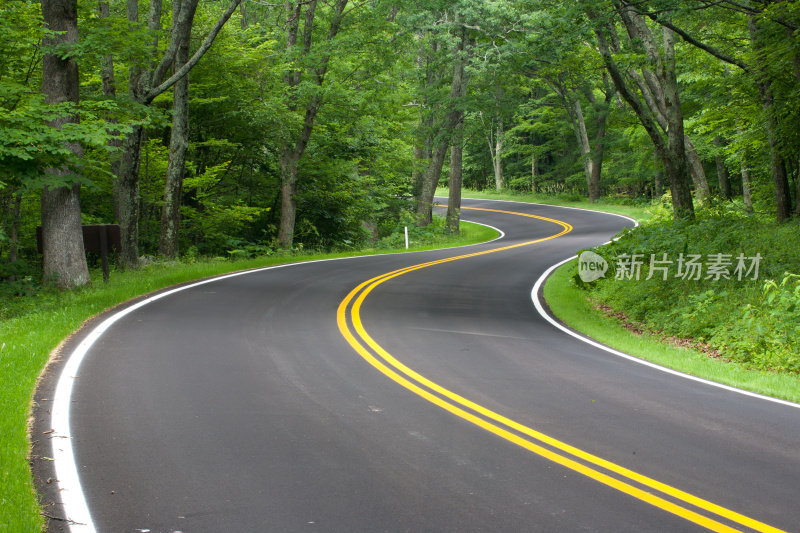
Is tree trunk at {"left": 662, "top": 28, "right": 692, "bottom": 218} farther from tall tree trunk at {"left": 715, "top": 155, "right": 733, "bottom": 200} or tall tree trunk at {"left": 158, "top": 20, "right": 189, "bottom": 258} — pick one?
tall tree trunk at {"left": 715, "top": 155, "right": 733, "bottom": 200}

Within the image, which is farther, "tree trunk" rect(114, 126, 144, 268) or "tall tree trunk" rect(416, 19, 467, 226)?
"tall tree trunk" rect(416, 19, 467, 226)

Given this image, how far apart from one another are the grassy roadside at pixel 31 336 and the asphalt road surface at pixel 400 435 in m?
0.20

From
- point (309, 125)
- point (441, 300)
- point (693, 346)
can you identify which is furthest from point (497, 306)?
point (309, 125)

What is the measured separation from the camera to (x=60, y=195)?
12711 mm

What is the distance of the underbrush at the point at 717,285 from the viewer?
992 centimetres

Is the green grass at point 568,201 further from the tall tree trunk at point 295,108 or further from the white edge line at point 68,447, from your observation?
the white edge line at point 68,447

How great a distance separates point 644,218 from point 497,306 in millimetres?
26239

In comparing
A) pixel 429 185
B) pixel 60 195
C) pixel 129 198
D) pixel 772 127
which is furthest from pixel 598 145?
pixel 60 195

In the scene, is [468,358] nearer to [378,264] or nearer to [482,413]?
[482,413]

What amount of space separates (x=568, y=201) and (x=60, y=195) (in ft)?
138

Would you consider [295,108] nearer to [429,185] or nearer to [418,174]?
[429,185]

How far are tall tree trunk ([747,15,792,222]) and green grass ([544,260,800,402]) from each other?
610 centimetres

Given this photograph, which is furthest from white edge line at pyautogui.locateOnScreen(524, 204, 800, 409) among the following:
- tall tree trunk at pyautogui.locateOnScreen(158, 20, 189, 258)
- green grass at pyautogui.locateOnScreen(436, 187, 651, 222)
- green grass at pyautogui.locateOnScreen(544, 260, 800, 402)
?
green grass at pyautogui.locateOnScreen(436, 187, 651, 222)

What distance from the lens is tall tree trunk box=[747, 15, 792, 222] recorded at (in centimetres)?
1612
